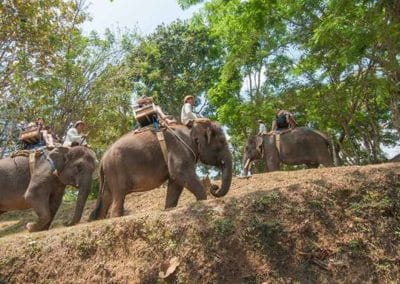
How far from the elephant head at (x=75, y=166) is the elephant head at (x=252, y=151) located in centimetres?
825

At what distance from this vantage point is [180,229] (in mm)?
6535

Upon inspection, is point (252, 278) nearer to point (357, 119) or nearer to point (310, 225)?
Result: point (310, 225)

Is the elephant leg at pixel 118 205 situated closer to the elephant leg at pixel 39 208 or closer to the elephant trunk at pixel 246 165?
the elephant leg at pixel 39 208

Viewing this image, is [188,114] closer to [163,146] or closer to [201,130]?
[201,130]

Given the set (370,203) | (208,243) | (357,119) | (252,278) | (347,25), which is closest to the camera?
(252,278)

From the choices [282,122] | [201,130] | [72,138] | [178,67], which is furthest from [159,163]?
[178,67]

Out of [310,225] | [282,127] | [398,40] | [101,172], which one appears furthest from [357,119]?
[310,225]

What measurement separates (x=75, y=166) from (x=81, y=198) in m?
0.76

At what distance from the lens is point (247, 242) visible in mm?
6262

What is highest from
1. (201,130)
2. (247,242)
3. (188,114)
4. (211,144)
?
(188,114)

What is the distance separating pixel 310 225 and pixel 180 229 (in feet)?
5.50

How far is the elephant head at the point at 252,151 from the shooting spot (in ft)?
58.1

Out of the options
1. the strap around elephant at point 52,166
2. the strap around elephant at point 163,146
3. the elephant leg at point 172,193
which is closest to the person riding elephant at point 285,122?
the elephant leg at point 172,193

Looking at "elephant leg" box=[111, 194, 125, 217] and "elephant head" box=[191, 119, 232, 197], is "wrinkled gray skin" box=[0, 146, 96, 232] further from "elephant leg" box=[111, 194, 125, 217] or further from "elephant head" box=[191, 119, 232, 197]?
"elephant head" box=[191, 119, 232, 197]
